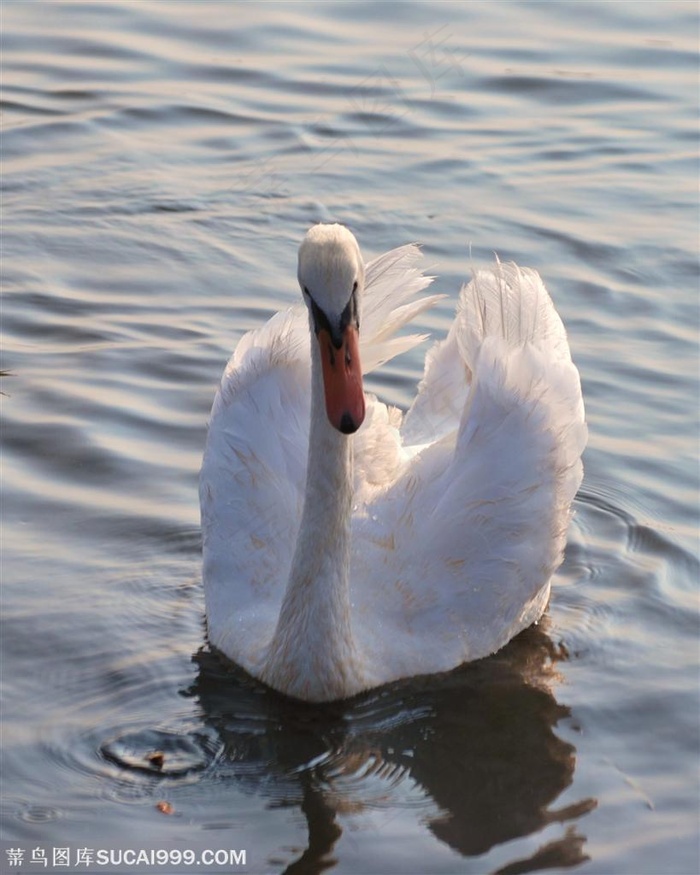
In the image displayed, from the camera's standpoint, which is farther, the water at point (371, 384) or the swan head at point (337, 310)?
the water at point (371, 384)

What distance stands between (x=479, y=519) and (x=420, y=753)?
1.13 meters

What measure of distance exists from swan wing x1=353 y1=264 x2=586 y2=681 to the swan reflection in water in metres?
0.17

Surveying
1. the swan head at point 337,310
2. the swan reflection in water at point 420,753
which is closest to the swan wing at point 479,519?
the swan reflection in water at point 420,753

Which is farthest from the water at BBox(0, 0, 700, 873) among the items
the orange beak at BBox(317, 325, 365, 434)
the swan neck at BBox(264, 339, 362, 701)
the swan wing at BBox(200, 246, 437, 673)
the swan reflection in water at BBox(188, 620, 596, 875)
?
the orange beak at BBox(317, 325, 365, 434)

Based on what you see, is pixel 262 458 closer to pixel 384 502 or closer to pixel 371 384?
pixel 384 502

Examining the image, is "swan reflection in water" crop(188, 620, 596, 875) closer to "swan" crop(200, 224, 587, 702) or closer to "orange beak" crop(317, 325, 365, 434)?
"swan" crop(200, 224, 587, 702)

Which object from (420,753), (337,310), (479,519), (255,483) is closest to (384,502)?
(479,519)

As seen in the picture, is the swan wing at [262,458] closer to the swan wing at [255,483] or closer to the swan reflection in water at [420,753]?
the swan wing at [255,483]

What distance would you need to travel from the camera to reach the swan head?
650cm

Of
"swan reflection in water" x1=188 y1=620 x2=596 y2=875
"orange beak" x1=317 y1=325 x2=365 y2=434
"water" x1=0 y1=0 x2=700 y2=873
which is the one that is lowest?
"swan reflection in water" x1=188 y1=620 x2=596 y2=875

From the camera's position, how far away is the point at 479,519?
767 cm

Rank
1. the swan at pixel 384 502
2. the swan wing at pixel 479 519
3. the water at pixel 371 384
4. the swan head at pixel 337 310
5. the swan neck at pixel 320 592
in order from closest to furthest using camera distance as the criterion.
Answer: the swan head at pixel 337 310, the water at pixel 371 384, the swan neck at pixel 320 592, the swan at pixel 384 502, the swan wing at pixel 479 519

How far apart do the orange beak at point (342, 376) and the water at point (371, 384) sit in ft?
4.69

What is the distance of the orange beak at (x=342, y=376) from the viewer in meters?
6.58
